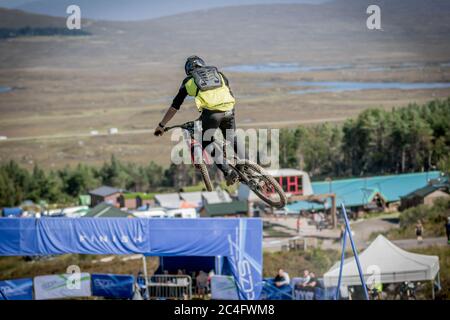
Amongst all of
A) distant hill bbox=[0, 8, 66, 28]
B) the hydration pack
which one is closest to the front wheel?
the hydration pack

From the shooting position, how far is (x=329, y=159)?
63.6 m

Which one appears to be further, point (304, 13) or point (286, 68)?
point (286, 68)

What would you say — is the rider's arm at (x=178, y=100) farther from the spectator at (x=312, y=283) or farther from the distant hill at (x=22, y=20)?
the distant hill at (x=22, y=20)

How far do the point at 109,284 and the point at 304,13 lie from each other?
5889 cm

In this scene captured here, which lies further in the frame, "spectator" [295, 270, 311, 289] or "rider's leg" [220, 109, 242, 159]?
"spectator" [295, 270, 311, 289]

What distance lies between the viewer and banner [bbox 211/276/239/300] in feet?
72.3

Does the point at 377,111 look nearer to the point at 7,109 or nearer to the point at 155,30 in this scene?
the point at 155,30

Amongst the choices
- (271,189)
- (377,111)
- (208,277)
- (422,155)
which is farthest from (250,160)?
(377,111)

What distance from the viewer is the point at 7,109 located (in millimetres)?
85812

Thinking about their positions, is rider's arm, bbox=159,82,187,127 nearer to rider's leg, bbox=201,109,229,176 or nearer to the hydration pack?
the hydration pack

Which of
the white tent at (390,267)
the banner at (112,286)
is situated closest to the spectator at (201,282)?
the banner at (112,286)

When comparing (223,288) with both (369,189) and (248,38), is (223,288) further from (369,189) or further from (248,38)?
(248,38)

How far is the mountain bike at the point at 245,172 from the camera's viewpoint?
11.3 m

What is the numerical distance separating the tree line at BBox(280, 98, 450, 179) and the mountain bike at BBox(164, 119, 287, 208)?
144 feet
